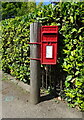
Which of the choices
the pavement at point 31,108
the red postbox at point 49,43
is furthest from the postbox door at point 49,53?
the pavement at point 31,108

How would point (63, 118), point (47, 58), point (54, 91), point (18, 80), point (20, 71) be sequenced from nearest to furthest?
point (63, 118) < point (47, 58) < point (54, 91) < point (20, 71) < point (18, 80)

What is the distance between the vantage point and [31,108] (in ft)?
9.02

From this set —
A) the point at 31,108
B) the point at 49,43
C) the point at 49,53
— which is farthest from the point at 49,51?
the point at 31,108

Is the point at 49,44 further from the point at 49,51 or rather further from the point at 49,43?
the point at 49,51

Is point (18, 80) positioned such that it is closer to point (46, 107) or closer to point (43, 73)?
point (43, 73)

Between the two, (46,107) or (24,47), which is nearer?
(46,107)

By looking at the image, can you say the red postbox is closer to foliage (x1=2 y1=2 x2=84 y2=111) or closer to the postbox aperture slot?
the postbox aperture slot

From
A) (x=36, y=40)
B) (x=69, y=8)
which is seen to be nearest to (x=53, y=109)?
(x=36, y=40)

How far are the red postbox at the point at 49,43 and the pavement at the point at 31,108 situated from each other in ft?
3.02

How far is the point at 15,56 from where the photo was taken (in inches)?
165

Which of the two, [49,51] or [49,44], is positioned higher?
[49,44]

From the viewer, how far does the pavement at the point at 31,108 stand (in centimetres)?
251

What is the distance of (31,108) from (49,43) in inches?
52.7

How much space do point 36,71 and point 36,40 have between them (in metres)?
0.63
